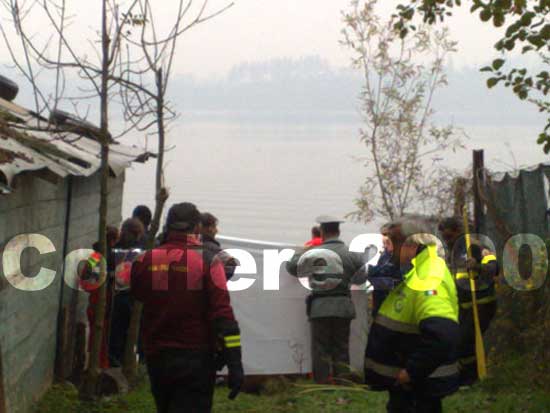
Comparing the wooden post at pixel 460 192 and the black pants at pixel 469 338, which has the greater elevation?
the wooden post at pixel 460 192

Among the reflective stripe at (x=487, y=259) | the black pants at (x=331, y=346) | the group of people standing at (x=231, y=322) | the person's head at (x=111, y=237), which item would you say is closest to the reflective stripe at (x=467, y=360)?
the reflective stripe at (x=487, y=259)

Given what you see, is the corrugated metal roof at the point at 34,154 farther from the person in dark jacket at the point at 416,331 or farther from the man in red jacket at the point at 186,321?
the person in dark jacket at the point at 416,331

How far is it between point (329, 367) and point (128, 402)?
2.53 meters

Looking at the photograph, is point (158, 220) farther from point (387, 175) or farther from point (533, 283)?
point (387, 175)

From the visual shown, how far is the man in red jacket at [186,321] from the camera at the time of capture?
6.17 meters

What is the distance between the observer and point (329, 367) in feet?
35.3

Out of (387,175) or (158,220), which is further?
(387,175)

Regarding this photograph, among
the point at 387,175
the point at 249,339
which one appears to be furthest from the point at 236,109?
the point at 249,339

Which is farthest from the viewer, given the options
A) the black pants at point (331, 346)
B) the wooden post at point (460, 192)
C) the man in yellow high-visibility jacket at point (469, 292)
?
the wooden post at point (460, 192)

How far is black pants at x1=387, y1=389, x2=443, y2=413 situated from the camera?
19.8 ft

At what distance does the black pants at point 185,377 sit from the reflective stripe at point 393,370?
0.99 meters

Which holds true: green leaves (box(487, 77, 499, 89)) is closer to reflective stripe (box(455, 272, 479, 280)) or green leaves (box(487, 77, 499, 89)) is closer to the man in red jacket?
reflective stripe (box(455, 272, 479, 280))

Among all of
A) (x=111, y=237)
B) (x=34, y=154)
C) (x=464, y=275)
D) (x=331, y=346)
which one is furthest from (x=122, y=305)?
(x=464, y=275)

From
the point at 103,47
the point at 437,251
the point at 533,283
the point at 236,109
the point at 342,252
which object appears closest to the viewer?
the point at 437,251
